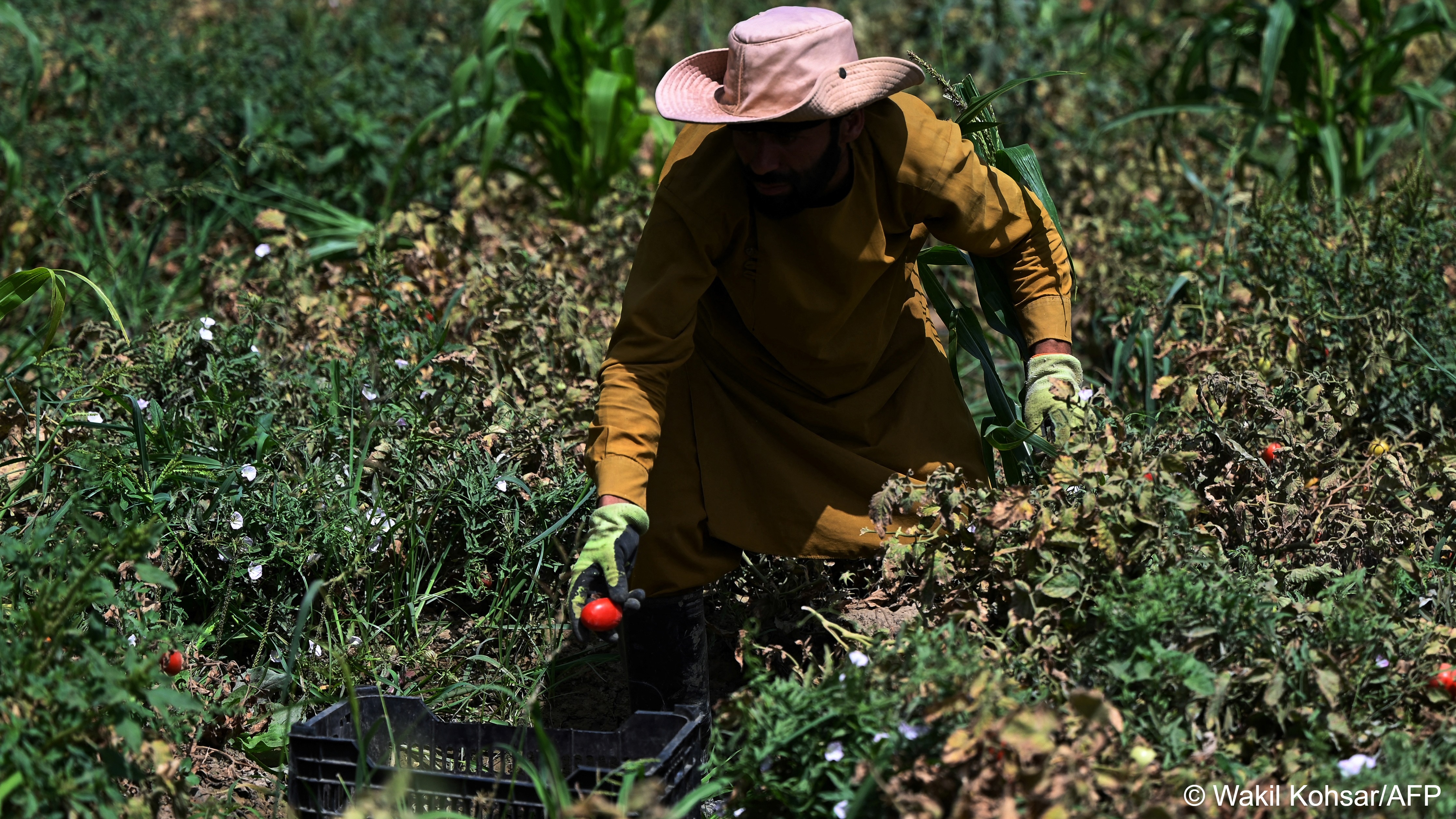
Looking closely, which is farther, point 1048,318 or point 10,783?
point 1048,318

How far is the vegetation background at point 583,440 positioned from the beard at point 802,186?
0.52 m

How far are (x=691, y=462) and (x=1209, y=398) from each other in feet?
3.39

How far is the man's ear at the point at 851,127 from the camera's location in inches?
83.4

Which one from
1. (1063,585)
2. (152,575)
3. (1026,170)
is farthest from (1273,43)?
(152,575)

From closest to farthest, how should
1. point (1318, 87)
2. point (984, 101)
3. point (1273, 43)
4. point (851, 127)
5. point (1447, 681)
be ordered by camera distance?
1. point (1447, 681)
2. point (851, 127)
3. point (984, 101)
4. point (1273, 43)
5. point (1318, 87)

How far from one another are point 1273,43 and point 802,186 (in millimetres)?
2482

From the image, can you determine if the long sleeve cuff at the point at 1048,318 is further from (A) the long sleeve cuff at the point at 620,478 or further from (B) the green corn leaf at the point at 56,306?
(B) the green corn leaf at the point at 56,306

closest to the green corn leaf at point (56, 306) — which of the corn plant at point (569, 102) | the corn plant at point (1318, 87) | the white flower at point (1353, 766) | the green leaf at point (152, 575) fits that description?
the green leaf at point (152, 575)

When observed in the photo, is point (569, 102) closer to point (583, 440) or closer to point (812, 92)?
point (583, 440)

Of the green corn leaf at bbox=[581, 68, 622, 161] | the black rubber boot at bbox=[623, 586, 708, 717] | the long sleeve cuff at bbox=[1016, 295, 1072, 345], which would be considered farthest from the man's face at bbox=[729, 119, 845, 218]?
the green corn leaf at bbox=[581, 68, 622, 161]

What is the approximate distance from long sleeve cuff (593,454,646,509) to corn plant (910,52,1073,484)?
0.68 metres

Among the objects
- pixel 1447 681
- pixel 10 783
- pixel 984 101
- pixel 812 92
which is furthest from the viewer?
pixel 984 101

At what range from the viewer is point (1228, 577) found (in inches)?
74.8

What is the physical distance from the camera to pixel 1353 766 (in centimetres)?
167
